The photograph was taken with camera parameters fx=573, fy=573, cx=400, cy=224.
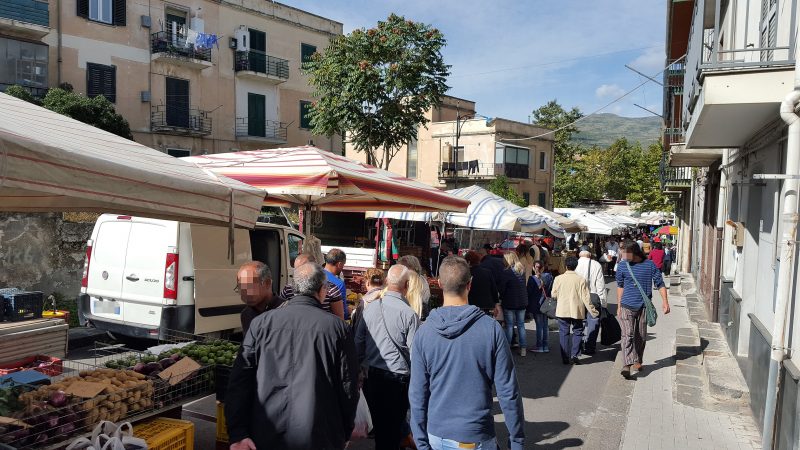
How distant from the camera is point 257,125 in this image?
26.4 meters

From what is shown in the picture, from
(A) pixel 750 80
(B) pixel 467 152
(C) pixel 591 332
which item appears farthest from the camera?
(B) pixel 467 152

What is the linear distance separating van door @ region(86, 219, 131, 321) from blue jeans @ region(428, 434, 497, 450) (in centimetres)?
556

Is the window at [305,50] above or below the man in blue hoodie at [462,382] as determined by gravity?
above

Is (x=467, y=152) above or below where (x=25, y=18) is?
below

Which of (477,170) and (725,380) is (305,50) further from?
(725,380)

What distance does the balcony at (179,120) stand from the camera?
22625mm

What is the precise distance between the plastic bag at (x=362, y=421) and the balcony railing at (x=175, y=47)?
21531 mm

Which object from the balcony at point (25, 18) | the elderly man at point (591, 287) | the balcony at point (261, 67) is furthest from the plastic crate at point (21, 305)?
the balcony at point (261, 67)

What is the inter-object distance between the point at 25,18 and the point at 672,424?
69.7 ft

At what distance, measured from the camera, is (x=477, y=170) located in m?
37.9

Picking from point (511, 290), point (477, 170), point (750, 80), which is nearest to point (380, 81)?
point (511, 290)

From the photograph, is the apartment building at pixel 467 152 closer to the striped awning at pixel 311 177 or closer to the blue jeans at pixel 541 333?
the blue jeans at pixel 541 333

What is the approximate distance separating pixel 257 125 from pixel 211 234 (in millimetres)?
19871

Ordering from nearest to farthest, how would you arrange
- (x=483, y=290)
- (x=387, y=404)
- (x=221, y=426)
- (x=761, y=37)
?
(x=221, y=426) → (x=387, y=404) → (x=761, y=37) → (x=483, y=290)
